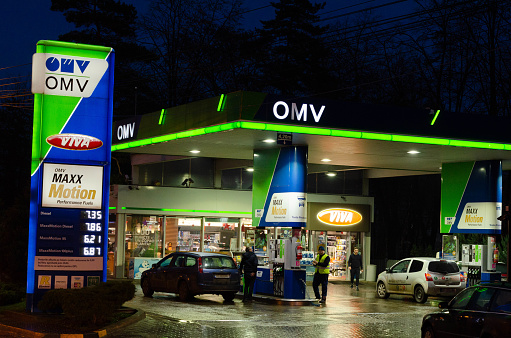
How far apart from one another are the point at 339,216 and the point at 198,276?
1367 cm

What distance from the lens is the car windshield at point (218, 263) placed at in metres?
22.5

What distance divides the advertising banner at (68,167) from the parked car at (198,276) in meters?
4.57

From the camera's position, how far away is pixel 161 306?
20750 mm

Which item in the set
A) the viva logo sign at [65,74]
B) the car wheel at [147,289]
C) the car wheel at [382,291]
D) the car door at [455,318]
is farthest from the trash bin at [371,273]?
the car door at [455,318]

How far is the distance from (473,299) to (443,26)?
29.3 metres

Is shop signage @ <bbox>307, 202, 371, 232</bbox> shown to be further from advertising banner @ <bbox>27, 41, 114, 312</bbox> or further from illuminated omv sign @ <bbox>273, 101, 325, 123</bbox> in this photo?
advertising banner @ <bbox>27, 41, 114, 312</bbox>

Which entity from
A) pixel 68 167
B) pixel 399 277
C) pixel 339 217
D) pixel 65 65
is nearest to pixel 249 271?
pixel 399 277

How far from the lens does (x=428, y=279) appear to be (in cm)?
2441

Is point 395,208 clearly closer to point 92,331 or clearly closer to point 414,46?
point 414,46

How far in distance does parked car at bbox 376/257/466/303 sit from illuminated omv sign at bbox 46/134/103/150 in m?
11.8

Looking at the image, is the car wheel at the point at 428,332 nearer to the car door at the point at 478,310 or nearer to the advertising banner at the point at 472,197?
the car door at the point at 478,310

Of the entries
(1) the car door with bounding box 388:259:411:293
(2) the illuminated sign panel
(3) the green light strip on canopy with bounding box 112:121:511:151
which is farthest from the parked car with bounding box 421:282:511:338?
(1) the car door with bounding box 388:259:411:293

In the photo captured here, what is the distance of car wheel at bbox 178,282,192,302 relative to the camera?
2256cm

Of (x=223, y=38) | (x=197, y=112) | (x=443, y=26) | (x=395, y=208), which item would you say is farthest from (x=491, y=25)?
(x=197, y=112)
